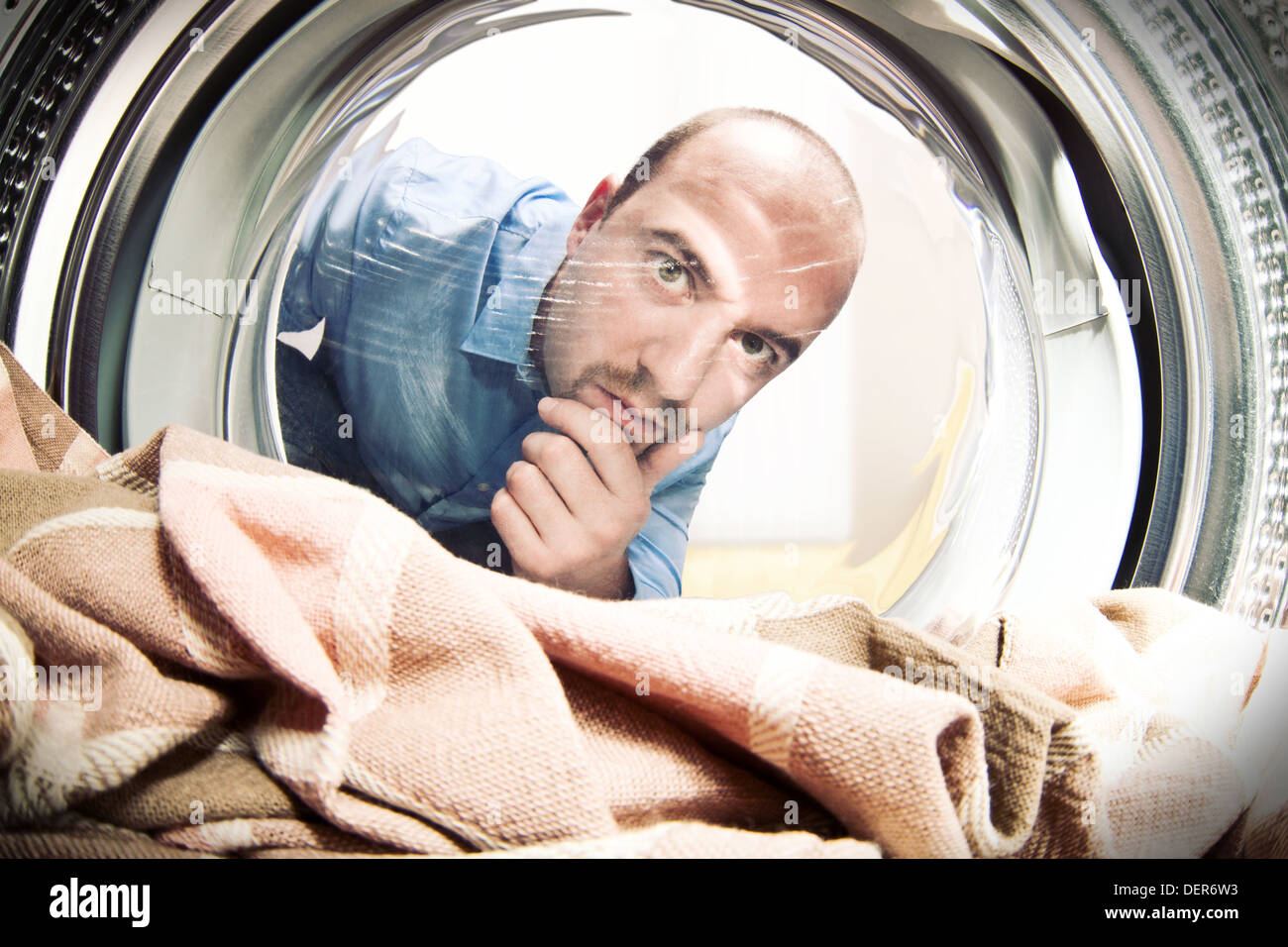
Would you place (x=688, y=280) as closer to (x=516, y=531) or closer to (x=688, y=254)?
(x=688, y=254)

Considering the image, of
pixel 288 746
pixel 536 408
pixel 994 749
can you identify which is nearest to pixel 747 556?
pixel 536 408

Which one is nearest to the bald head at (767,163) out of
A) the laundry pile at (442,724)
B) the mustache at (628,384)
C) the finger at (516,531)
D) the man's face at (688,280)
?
the man's face at (688,280)

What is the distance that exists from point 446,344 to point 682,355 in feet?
0.60

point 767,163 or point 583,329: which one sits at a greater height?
point 767,163

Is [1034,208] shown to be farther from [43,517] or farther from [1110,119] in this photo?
[43,517]

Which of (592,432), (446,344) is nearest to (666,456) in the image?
(592,432)

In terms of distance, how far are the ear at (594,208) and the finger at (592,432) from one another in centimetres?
13

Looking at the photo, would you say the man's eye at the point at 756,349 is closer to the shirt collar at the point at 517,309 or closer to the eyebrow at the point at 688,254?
the eyebrow at the point at 688,254

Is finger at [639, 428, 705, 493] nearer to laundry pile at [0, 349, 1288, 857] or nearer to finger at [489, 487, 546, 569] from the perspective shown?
finger at [489, 487, 546, 569]

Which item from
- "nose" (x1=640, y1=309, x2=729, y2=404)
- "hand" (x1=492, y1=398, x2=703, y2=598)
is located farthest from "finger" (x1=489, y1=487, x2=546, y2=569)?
"nose" (x1=640, y1=309, x2=729, y2=404)

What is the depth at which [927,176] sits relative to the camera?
750 millimetres

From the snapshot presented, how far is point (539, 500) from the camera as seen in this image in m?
0.68

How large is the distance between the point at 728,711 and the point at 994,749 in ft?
0.46

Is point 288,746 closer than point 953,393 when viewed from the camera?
Yes
